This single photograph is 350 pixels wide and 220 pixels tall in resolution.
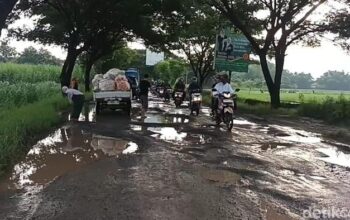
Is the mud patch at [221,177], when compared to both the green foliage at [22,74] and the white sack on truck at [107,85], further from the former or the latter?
the green foliage at [22,74]

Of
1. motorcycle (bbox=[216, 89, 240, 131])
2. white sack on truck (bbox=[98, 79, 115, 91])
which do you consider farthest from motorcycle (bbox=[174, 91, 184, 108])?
motorcycle (bbox=[216, 89, 240, 131])

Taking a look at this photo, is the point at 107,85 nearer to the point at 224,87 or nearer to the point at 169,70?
the point at 224,87

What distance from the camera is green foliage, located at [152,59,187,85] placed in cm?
6712

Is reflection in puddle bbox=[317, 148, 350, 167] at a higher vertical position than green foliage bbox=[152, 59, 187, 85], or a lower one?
lower

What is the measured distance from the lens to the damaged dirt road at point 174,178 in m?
6.02

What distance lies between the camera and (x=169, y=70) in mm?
73375

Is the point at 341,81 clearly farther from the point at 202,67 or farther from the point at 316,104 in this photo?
the point at 316,104

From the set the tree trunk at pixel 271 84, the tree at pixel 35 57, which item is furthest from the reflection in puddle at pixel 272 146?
the tree at pixel 35 57

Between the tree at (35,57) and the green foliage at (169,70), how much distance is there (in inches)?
710

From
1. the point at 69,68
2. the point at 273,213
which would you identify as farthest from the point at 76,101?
the point at 273,213

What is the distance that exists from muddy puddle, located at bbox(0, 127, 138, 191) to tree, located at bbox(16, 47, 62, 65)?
68.1 metres

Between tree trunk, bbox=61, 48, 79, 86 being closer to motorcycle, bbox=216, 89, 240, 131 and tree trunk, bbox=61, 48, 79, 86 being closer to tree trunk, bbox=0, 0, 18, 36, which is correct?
motorcycle, bbox=216, 89, 240, 131

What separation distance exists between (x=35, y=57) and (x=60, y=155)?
243ft

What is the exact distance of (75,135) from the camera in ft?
43.2
